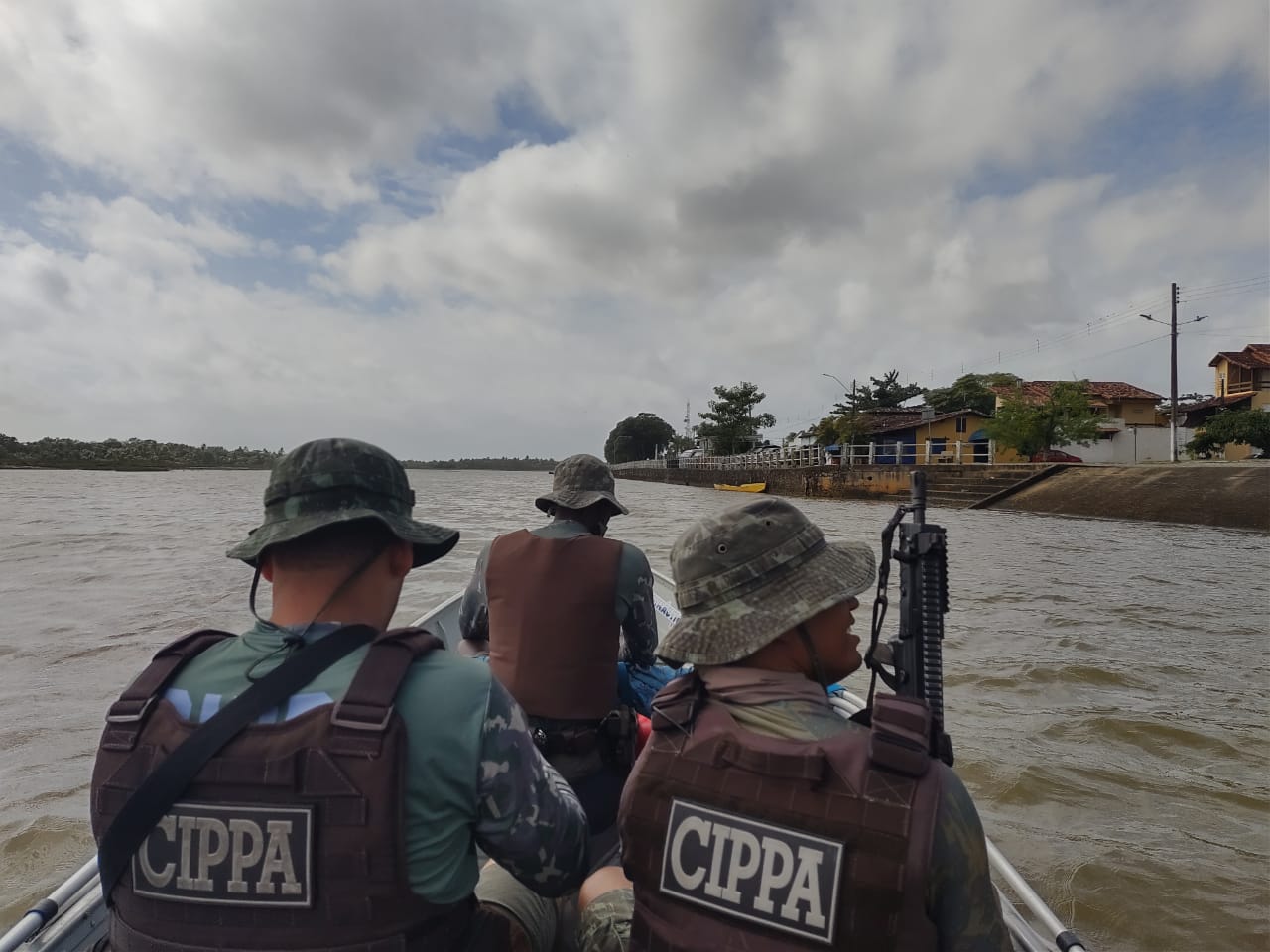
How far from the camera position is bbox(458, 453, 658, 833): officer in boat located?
8.79 feet

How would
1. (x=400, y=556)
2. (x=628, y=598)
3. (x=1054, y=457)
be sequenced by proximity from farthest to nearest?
(x=1054, y=457)
(x=628, y=598)
(x=400, y=556)

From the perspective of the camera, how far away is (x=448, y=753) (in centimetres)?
122

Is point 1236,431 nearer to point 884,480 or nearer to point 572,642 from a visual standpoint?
point 884,480

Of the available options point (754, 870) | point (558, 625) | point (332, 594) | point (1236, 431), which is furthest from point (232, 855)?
point (1236, 431)

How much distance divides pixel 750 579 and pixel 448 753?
65 cm

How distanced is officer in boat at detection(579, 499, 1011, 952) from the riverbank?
1725cm

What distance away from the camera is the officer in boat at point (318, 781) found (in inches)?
45.3

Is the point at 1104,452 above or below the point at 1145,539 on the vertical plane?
above

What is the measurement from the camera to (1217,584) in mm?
10156

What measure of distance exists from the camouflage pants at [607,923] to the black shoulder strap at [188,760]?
3.17 ft

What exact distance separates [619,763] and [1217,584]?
36.6ft

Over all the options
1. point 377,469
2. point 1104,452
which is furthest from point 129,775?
point 1104,452

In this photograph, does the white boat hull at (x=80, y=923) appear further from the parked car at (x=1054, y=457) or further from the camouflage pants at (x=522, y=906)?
the parked car at (x=1054, y=457)

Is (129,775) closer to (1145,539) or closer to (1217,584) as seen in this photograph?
(1217,584)
